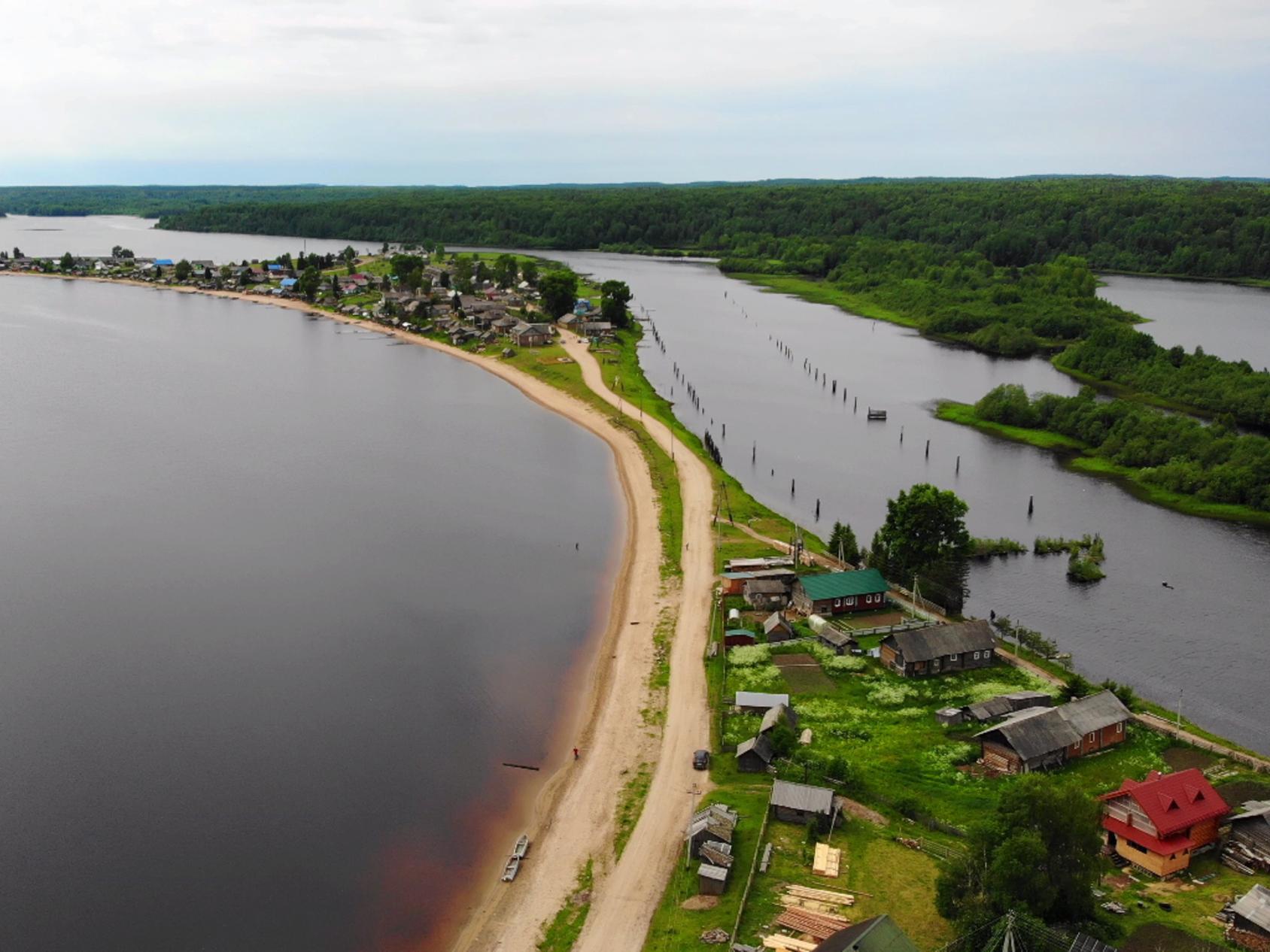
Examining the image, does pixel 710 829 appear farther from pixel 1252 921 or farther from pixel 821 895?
pixel 1252 921

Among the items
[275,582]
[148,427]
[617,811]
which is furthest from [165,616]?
[148,427]

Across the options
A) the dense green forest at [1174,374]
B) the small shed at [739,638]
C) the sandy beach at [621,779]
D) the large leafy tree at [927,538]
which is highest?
the dense green forest at [1174,374]

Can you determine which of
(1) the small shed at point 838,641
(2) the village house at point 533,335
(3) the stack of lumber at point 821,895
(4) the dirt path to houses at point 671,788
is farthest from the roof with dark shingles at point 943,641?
(2) the village house at point 533,335

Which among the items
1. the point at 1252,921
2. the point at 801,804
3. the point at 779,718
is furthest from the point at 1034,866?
the point at 779,718

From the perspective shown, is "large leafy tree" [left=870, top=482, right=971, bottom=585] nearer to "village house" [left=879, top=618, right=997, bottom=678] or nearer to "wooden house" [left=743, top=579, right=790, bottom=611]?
"wooden house" [left=743, top=579, right=790, bottom=611]

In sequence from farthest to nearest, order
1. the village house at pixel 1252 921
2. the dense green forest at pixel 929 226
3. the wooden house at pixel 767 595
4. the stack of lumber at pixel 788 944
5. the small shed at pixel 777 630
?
the dense green forest at pixel 929 226
the wooden house at pixel 767 595
the small shed at pixel 777 630
the stack of lumber at pixel 788 944
the village house at pixel 1252 921

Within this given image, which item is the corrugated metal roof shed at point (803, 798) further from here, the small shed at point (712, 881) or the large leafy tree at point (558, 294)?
the large leafy tree at point (558, 294)

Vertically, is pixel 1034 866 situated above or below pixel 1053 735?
above
